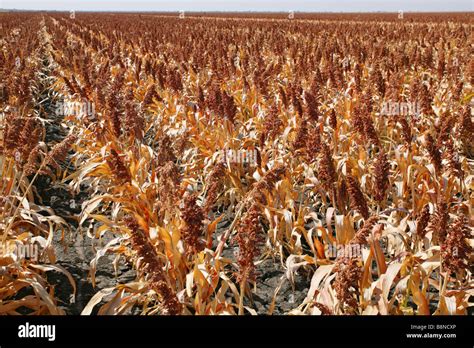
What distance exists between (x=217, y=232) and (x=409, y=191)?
1733 millimetres

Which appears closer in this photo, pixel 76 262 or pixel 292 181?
pixel 76 262

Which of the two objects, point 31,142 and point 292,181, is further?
point 292,181

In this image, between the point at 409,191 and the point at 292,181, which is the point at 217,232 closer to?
the point at 292,181

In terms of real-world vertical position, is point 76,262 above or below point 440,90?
below

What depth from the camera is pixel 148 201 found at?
11.8 ft

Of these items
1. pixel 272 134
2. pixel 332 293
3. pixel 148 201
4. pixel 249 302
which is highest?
pixel 272 134

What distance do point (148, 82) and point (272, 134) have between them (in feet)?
14.4

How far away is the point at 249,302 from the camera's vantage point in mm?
3029

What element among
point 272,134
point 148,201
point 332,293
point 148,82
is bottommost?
point 332,293
